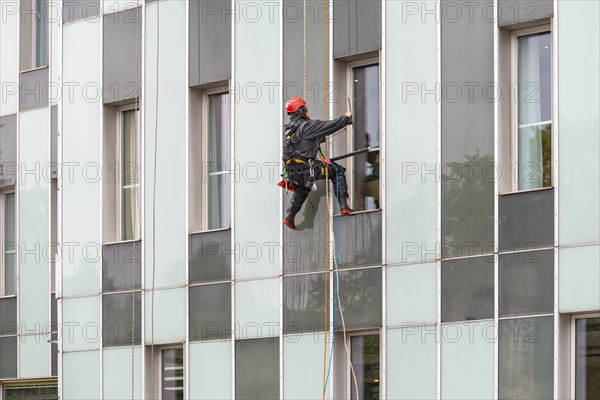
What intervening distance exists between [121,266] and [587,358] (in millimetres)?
8543

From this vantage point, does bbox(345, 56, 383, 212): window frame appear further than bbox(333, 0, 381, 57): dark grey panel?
Yes

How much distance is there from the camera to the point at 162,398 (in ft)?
78.4

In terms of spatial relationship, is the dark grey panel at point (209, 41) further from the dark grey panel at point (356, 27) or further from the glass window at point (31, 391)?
the glass window at point (31, 391)

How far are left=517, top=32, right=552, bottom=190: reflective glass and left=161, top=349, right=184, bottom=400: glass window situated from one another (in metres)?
6.94

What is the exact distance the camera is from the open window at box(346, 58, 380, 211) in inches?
826

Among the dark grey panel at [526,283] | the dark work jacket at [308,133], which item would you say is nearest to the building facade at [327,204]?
the dark grey panel at [526,283]

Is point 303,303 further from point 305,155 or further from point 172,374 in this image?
point 172,374

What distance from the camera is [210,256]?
22.8 meters

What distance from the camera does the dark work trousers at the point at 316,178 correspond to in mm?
20891

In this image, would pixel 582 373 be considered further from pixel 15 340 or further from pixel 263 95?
pixel 15 340

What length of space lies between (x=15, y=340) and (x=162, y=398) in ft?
17.6

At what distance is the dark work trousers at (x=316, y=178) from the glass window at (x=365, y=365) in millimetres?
1909

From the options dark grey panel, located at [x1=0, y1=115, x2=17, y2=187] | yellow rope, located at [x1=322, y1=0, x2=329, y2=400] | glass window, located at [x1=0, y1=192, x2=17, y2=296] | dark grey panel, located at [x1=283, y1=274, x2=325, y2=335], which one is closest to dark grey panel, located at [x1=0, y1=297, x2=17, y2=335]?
glass window, located at [x1=0, y1=192, x2=17, y2=296]

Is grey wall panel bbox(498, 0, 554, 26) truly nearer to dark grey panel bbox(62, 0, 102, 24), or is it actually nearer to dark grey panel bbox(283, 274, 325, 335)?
dark grey panel bbox(283, 274, 325, 335)
